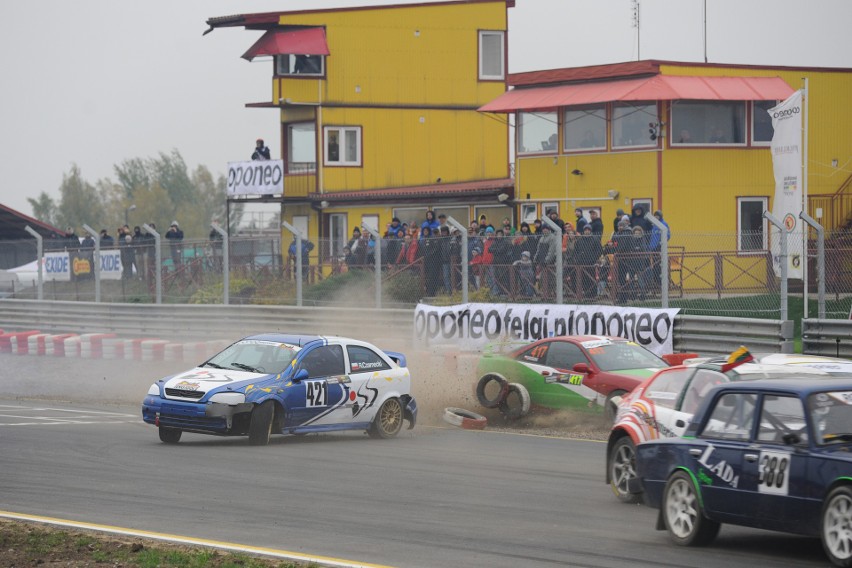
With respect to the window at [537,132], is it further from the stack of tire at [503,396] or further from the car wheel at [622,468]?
the car wheel at [622,468]

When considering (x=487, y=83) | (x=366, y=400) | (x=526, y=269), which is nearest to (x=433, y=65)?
(x=487, y=83)

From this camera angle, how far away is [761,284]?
1958 centimetres

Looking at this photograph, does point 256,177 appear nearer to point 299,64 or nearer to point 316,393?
point 299,64

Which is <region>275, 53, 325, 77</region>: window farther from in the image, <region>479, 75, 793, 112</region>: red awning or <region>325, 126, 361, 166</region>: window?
<region>479, 75, 793, 112</region>: red awning

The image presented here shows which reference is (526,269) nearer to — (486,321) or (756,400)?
(486,321)

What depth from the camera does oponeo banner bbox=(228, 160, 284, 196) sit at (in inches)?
1641

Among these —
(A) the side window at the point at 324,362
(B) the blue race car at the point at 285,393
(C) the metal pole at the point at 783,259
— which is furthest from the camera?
(C) the metal pole at the point at 783,259

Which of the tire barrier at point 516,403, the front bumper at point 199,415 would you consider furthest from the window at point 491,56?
the front bumper at point 199,415

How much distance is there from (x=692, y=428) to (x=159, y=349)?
1934 cm

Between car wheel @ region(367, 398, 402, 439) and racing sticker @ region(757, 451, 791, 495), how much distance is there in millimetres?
8374

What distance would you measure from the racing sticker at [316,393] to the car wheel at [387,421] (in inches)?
36.4

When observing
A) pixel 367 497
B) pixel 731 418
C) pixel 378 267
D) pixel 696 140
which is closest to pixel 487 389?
pixel 378 267

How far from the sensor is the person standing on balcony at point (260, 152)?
42.4 metres

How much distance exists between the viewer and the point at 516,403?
17781 millimetres
